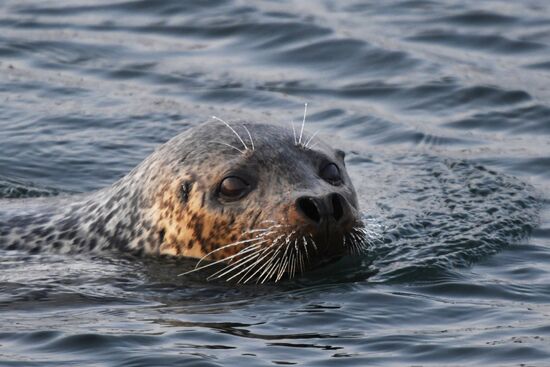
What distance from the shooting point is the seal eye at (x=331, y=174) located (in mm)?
10188

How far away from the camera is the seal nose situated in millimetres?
9453

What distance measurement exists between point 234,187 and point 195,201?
0.33 m

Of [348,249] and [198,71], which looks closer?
[348,249]

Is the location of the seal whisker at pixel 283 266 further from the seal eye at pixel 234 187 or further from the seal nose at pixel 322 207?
the seal eye at pixel 234 187

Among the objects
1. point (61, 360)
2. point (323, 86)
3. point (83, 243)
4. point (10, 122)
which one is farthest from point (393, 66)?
point (61, 360)

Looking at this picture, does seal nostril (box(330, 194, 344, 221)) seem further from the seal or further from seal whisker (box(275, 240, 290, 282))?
seal whisker (box(275, 240, 290, 282))

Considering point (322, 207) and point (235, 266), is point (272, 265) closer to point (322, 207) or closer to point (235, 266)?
point (235, 266)

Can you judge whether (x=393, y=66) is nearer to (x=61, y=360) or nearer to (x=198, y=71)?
(x=198, y=71)

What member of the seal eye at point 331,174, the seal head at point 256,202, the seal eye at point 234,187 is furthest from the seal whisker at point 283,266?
the seal eye at point 331,174

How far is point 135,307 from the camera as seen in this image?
9.50 metres

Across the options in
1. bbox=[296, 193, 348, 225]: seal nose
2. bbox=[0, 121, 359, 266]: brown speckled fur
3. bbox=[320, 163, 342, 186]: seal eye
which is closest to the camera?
bbox=[296, 193, 348, 225]: seal nose

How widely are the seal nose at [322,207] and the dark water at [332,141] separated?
52 cm

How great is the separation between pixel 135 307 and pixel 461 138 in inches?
234

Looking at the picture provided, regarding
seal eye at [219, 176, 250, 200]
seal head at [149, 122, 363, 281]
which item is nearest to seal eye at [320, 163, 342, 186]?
seal head at [149, 122, 363, 281]
